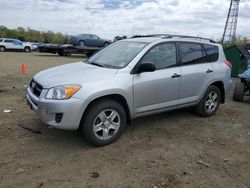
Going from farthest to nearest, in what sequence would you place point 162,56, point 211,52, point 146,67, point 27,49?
point 27,49 → point 211,52 → point 162,56 → point 146,67

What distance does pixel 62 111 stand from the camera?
409 cm

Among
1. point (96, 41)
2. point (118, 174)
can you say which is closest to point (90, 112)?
point (118, 174)

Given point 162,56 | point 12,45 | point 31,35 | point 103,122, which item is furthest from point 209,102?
point 31,35

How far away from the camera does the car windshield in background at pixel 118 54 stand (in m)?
4.96

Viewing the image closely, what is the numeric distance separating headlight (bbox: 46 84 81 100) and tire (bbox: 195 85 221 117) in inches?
118

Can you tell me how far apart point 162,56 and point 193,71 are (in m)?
0.80

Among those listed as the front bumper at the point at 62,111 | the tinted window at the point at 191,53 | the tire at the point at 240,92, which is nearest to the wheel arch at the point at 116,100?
the front bumper at the point at 62,111

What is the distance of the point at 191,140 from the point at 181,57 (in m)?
1.62

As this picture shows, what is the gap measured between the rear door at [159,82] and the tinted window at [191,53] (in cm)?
24

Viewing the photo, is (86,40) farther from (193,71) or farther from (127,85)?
(127,85)

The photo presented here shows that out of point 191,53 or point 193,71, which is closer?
point 193,71

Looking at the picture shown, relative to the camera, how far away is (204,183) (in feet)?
11.8

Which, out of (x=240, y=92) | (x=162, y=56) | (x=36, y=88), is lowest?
(x=240, y=92)

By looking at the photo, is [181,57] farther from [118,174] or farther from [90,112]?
[118,174]
